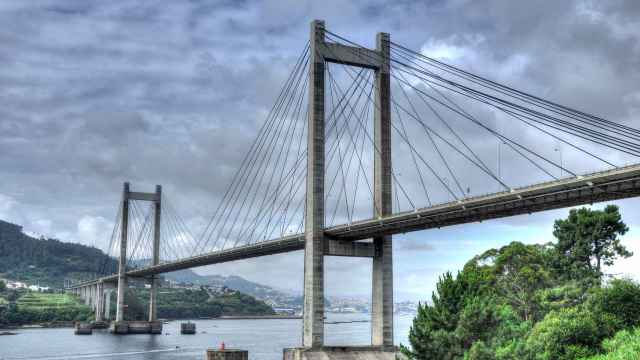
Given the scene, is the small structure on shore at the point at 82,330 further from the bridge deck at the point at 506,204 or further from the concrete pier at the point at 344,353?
the concrete pier at the point at 344,353

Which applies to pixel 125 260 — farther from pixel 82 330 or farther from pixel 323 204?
pixel 323 204

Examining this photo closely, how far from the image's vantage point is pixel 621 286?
51.1 meters

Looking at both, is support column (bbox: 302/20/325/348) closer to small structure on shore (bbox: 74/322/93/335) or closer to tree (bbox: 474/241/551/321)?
tree (bbox: 474/241/551/321)

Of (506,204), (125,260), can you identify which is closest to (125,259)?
(125,260)

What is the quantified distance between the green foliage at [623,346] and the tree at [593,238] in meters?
31.8

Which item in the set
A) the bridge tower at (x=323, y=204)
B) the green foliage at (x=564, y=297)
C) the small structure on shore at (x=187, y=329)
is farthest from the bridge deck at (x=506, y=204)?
the small structure on shore at (x=187, y=329)

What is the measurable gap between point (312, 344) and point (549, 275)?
2845cm

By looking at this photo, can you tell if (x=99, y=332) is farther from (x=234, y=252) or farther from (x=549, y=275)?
(x=549, y=275)

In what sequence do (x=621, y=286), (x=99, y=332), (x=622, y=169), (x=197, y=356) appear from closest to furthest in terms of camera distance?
(x=622, y=169)
(x=621, y=286)
(x=197, y=356)
(x=99, y=332)

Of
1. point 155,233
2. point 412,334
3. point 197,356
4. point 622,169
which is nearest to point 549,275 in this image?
point 412,334

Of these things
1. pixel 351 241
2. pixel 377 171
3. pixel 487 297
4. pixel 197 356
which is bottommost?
pixel 197 356

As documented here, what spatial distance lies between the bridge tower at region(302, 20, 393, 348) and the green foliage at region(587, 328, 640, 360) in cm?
2206

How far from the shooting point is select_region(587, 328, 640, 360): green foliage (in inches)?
1535

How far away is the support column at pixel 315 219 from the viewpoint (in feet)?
207
